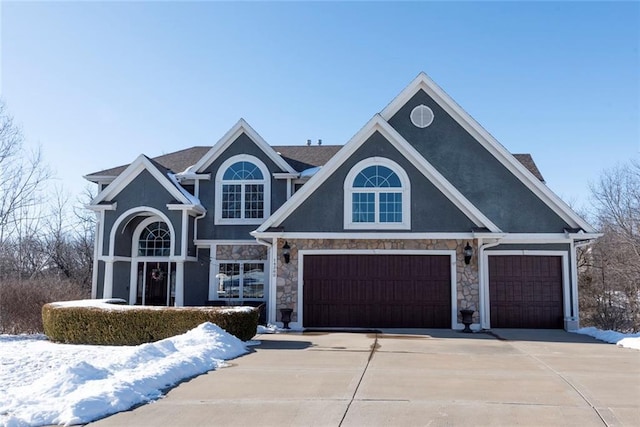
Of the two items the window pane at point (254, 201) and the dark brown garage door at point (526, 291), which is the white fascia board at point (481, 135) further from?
the window pane at point (254, 201)

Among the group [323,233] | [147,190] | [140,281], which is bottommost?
[140,281]

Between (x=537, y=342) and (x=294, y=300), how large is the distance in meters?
6.70

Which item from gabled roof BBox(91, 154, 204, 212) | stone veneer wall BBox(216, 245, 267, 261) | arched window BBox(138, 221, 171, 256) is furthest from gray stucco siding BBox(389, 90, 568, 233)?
arched window BBox(138, 221, 171, 256)

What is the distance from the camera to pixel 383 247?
16.5m

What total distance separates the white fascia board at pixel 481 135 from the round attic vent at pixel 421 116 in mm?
415

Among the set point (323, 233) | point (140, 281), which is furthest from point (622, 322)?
A: point (140, 281)

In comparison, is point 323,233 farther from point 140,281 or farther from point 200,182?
point 140,281

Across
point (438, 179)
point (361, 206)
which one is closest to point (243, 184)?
point (361, 206)

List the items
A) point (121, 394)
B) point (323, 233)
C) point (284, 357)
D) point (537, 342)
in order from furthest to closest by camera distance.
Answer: point (323, 233), point (537, 342), point (284, 357), point (121, 394)

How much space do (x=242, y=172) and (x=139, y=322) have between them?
7.61 m

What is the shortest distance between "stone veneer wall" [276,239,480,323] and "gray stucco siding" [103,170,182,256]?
3.97 m

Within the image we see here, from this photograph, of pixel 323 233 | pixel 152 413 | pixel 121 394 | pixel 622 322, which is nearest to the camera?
pixel 152 413

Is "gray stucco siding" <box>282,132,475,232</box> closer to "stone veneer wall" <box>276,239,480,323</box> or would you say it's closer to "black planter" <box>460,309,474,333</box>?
"stone veneer wall" <box>276,239,480,323</box>

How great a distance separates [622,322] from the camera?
824 inches
